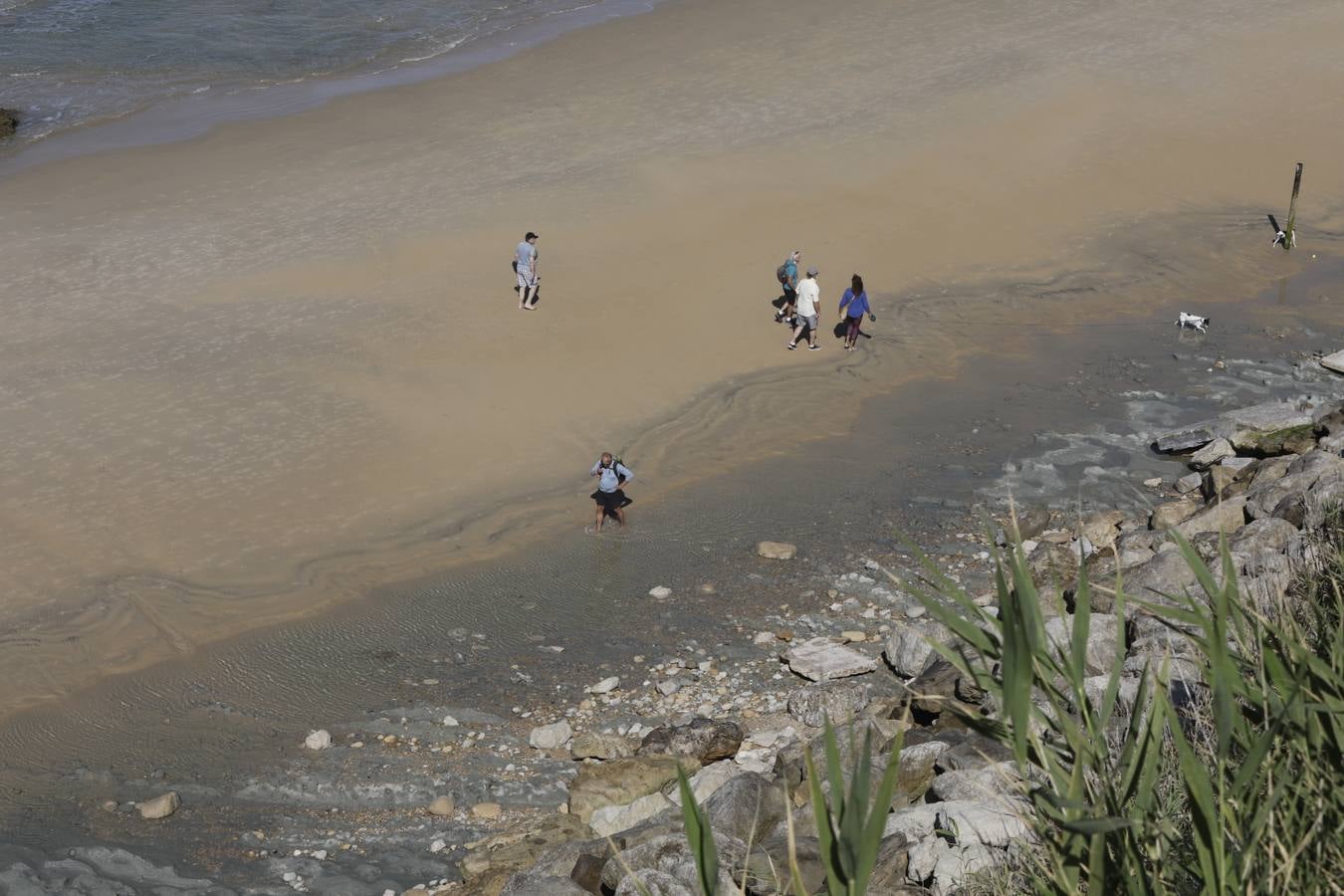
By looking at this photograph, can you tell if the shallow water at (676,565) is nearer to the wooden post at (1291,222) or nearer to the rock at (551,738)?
the rock at (551,738)

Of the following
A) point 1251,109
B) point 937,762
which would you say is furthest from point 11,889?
point 1251,109

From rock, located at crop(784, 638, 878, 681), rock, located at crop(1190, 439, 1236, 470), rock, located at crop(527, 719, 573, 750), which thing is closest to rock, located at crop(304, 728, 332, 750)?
rock, located at crop(527, 719, 573, 750)

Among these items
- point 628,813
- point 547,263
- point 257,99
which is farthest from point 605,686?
point 257,99

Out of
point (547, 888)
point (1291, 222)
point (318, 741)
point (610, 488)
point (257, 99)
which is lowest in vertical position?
point (318, 741)

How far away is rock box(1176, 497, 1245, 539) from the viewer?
1246cm

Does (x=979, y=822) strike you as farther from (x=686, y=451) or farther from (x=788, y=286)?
(x=788, y=286)

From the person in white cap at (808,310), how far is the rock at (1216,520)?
19.7 feet

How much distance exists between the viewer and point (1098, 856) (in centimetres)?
429

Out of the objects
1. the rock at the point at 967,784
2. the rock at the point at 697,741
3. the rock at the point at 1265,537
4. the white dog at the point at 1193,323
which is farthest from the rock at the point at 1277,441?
the rock at the point at 967,784

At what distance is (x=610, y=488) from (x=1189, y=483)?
6028 millimetres

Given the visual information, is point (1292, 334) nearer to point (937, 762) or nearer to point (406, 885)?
point (937, 762)

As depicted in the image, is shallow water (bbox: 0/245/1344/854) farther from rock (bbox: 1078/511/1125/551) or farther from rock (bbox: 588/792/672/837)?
rock (bbox: 588/792/672/837)

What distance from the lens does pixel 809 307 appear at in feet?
57.5

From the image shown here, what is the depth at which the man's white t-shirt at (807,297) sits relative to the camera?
1740 cm
